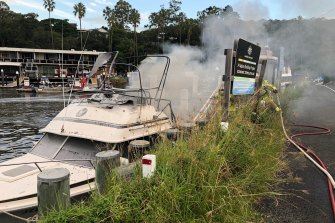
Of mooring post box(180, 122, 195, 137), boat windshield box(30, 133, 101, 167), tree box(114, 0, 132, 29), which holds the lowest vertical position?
boat windshield box(30, 133, 101, 167)

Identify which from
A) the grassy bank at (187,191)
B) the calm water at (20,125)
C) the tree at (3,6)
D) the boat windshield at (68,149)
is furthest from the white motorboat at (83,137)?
the tree at (3,6)

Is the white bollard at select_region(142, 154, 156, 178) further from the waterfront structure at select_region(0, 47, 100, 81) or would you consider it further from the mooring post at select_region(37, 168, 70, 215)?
the waterfront structure at select_region(0, 47, 100, 81)

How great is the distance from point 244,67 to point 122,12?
304ft

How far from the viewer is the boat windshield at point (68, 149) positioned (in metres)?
6.95

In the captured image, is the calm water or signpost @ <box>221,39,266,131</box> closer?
signpost @ <box>221,39,266,131</box>

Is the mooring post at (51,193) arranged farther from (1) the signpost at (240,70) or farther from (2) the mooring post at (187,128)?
(1) the signpost at (240,70)

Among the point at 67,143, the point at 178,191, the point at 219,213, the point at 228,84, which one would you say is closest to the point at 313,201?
the point at 219,213

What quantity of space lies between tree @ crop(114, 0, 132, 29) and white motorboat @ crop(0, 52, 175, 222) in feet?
293

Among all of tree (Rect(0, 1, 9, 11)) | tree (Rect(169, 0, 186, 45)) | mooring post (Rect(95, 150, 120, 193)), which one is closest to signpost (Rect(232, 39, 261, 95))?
mooring post (Rect(95, 150, 120, 193))

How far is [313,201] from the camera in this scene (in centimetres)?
497

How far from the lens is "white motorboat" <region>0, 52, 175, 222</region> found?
19.8 feet

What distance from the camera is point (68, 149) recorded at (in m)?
7.21

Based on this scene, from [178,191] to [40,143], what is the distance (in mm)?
5318

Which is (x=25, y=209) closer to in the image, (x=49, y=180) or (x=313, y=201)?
(x=49, y=180)
